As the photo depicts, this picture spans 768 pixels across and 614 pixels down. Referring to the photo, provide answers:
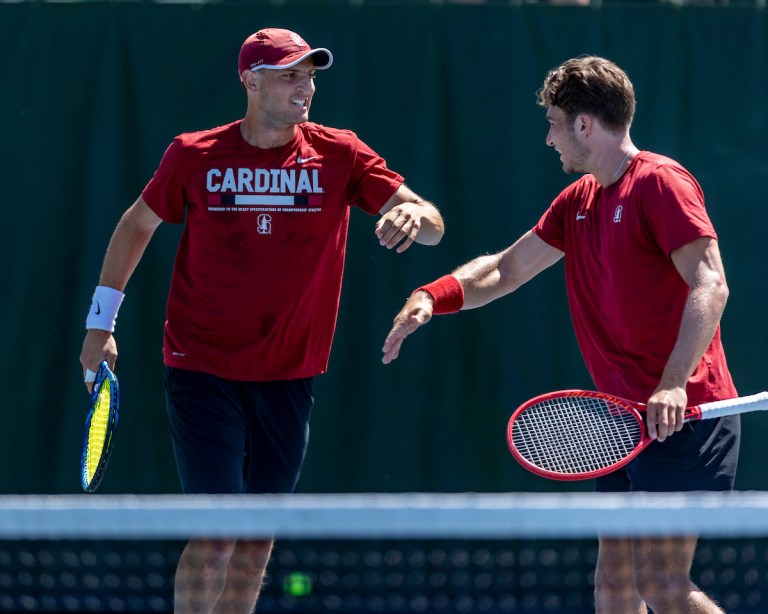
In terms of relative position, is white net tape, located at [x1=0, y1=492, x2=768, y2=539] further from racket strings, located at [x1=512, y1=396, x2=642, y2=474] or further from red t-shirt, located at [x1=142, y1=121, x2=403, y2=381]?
red t-shirt, located at [x1=142, y1=121, x2=403, y2=381]

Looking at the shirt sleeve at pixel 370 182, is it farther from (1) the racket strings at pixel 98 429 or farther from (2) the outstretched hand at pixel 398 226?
(1) the racket strings at pixel 98 429

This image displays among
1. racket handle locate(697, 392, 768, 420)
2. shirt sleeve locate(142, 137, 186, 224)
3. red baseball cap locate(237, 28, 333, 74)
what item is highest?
red baseball cap locate(237, 28, 333, 74)

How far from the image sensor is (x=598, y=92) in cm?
342

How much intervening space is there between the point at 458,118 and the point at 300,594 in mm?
1894

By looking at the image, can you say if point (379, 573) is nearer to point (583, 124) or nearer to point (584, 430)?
point (584, 430)

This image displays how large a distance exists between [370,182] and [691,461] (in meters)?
1.35

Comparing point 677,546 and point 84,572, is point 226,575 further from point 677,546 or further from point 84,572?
point 677,546

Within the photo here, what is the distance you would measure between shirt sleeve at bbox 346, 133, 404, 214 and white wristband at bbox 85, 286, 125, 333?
2.65 ft

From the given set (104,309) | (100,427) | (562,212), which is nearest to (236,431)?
(100,427)

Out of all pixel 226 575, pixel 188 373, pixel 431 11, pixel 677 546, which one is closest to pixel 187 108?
pixel 431 11

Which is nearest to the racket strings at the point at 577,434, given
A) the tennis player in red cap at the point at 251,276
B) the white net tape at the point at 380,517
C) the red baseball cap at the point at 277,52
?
the tennis player in red cap at the point at 251,276

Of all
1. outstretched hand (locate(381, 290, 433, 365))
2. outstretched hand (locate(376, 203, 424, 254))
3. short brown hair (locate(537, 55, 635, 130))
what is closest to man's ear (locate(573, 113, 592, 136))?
short brown hair (locate(537, 55, 635, 130))

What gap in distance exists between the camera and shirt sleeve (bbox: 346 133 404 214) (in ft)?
12.9

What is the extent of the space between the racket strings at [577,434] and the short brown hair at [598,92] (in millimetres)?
785
